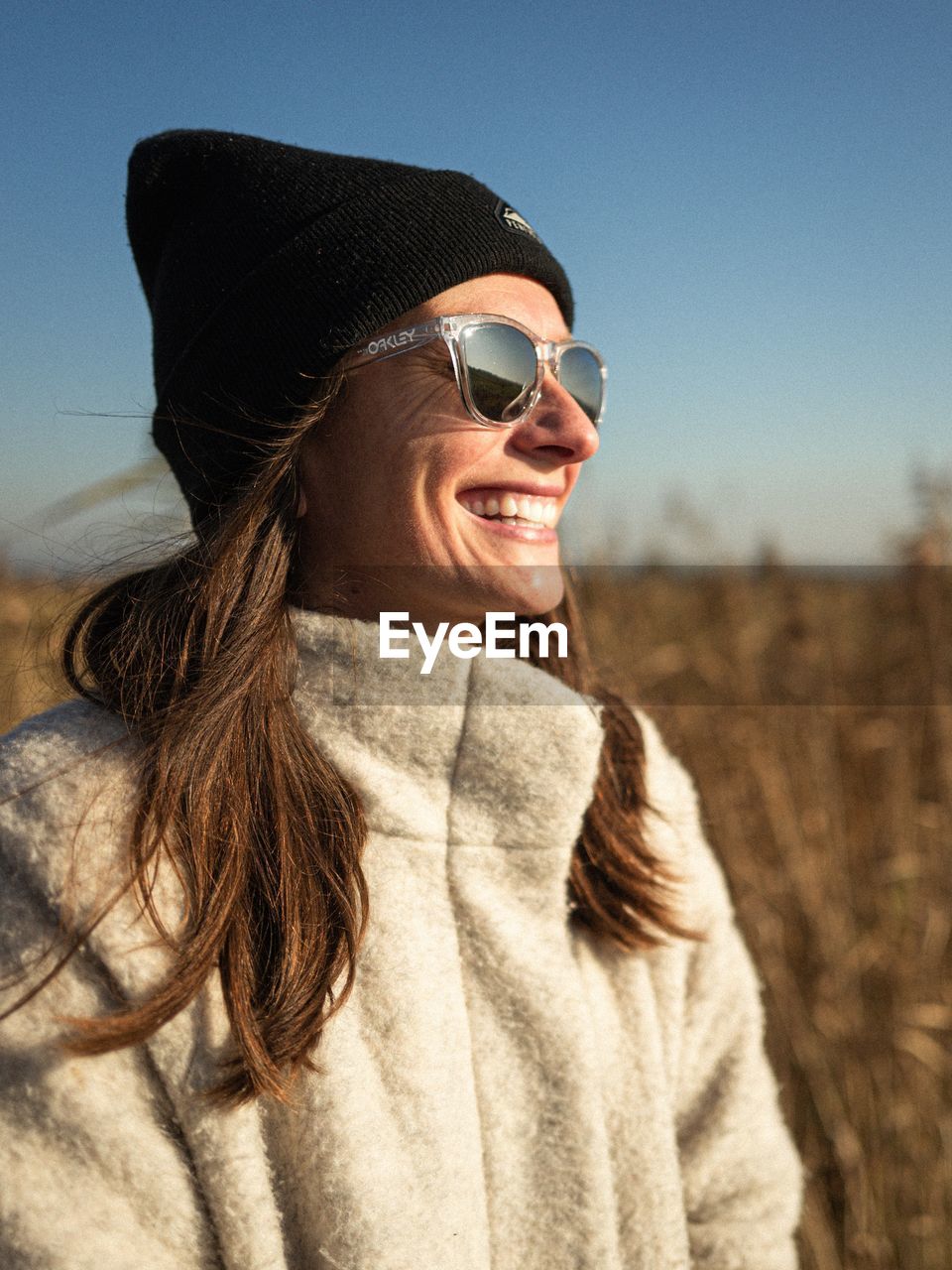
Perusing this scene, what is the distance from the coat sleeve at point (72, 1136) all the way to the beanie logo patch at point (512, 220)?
1159 millimetres

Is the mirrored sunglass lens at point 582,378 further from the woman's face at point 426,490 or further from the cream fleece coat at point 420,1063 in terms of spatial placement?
the cream fleece coat at point 420,1063

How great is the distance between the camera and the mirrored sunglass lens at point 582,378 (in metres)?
1.53

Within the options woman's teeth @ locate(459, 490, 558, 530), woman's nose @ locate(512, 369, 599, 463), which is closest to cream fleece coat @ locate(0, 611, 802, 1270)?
woman's teeth @ locate(459, 490, 558, 530)

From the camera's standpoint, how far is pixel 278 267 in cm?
143

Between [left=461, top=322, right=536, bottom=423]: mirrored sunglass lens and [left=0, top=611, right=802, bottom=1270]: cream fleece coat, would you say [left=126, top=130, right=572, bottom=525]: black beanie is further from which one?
[left=0, top=611, right=802, bottom=1270]: cream fleece coat

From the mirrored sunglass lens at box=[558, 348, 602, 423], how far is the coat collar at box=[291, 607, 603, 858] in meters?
0.51

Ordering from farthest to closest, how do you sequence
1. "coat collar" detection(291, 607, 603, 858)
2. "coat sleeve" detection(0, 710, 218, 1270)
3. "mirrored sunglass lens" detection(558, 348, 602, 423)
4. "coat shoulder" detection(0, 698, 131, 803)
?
"mirrored sunglass lens" detection(558, 348, 602, 423), "coat collar" detection(291, 607, 603, 858), "coat shoulder" detection(0, 698, 131, 803), "coat sleeve" detection(0, 710, 218, 1270)

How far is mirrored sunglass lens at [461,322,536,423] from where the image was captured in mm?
1387

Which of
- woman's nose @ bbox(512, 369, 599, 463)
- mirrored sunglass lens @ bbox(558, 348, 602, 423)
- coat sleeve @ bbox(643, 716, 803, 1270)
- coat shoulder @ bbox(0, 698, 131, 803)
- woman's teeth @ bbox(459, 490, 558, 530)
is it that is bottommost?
coat sleeve @ bbox(643, 716, 803, 1270)

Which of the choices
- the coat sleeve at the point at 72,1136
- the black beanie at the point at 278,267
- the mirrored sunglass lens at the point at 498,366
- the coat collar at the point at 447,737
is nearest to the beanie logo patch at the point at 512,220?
the black beanie at the point at 278,267

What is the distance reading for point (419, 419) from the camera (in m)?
1.39

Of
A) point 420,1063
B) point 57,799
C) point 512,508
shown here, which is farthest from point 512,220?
point 420,1063

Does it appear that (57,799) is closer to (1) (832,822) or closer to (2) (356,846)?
(2) (356,846)

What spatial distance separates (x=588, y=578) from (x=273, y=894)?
7.11 feet
